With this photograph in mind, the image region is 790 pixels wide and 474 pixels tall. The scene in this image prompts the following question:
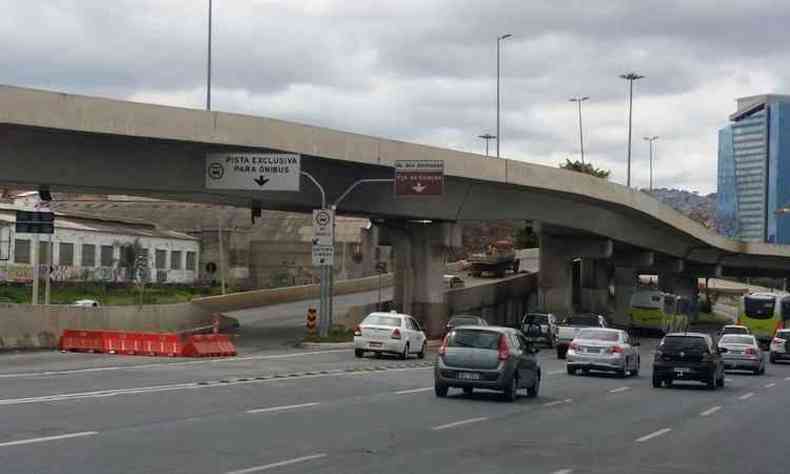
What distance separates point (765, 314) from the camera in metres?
75.4

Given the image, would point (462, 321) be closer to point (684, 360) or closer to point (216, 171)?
point (216, 171)

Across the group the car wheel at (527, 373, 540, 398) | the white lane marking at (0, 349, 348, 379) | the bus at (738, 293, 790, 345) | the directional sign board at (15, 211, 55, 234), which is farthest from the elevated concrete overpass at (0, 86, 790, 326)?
the car wheel at (527, 373, 540, 398)

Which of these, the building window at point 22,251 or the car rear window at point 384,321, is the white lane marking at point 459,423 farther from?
the building window at point 22,251

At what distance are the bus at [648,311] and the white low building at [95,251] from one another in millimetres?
33070

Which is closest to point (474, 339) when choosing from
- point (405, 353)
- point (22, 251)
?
point (405, 353)

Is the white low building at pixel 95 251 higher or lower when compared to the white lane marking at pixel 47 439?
higher

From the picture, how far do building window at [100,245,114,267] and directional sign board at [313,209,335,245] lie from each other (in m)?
35.7

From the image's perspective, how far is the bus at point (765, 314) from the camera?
74.9 m

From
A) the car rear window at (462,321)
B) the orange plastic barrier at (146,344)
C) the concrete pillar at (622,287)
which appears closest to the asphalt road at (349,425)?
the orange plastic barrier at (146,344)

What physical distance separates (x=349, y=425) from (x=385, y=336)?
22680mm

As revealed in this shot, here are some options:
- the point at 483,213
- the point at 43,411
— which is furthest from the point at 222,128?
the point at 43,411

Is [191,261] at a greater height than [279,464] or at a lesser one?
greater

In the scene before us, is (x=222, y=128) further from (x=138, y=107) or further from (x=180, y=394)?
(x=180, y=394)

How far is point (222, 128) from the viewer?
43844 mm
